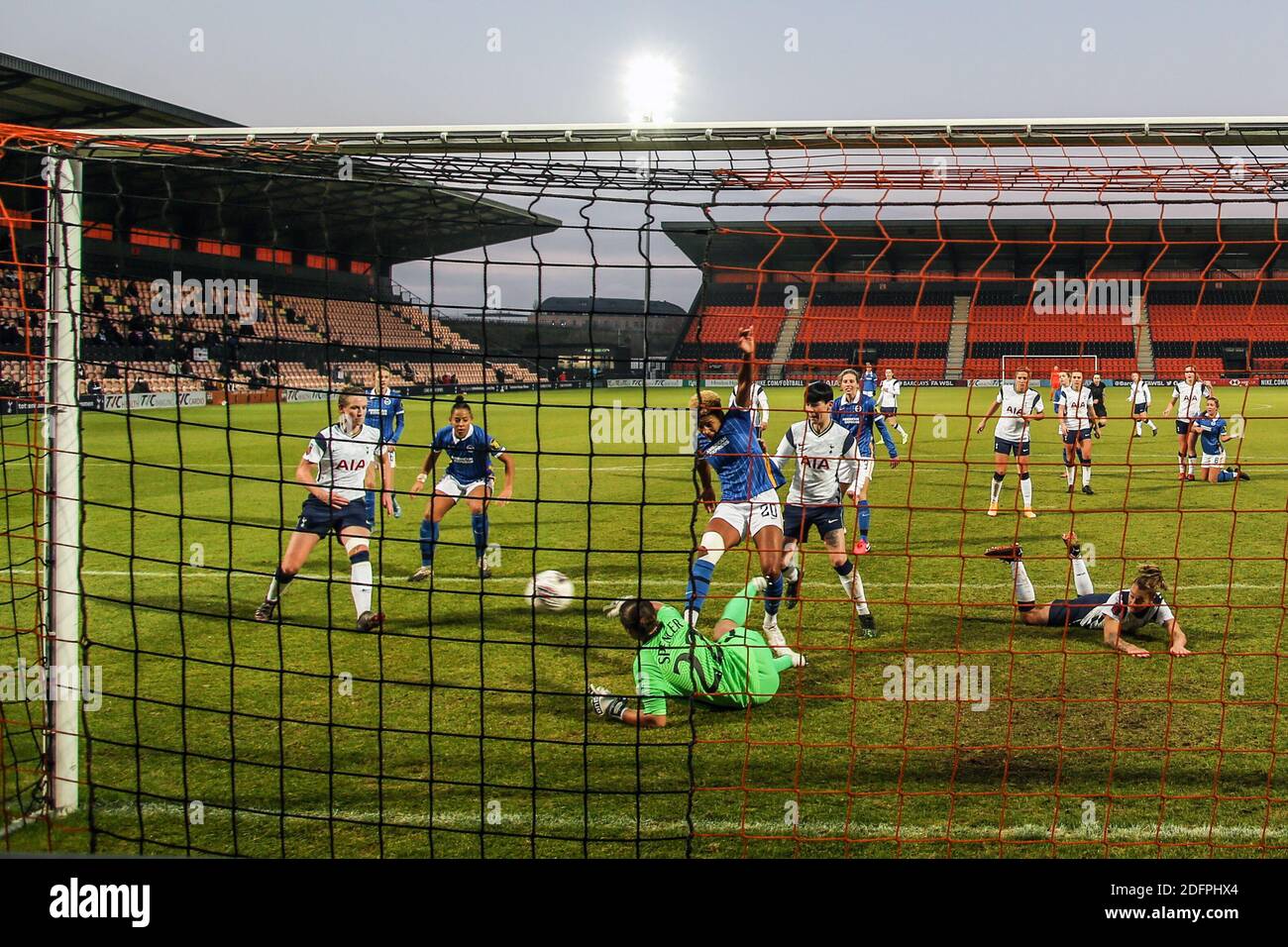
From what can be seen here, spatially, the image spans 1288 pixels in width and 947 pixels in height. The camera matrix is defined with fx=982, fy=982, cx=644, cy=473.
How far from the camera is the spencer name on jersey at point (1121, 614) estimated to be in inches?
310

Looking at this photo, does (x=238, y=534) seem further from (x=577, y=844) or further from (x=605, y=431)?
(x=605, y=431)

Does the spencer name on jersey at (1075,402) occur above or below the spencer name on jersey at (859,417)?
above

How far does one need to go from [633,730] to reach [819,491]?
10.8 ft

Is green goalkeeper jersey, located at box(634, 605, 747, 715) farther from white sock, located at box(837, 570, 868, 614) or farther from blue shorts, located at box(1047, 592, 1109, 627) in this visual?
blue shorts, located at box(1047, 592, 1109, 627)

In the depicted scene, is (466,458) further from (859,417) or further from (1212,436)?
(1212,436)

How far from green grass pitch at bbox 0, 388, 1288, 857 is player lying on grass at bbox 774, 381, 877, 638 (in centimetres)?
56

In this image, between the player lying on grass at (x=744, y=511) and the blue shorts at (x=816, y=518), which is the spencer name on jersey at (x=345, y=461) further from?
the blue shorts at (x=816, y=518)

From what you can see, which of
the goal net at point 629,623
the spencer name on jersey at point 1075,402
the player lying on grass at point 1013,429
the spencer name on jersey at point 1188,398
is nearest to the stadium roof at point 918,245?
the goal net at point 629,623

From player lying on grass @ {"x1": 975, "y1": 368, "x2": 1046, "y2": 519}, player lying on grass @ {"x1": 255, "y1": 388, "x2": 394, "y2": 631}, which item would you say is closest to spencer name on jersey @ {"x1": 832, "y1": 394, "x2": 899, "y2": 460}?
player lying on grass @ {"x1": 255, "y1": 388, "x2": 394, "y2": 631}

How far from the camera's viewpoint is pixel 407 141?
610 cm

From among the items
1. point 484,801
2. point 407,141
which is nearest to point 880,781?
point 484,801

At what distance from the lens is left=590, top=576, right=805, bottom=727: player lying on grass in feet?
20.3

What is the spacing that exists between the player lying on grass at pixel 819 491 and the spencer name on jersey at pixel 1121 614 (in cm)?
176

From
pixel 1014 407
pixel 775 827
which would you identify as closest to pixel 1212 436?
pixel 1014 407
